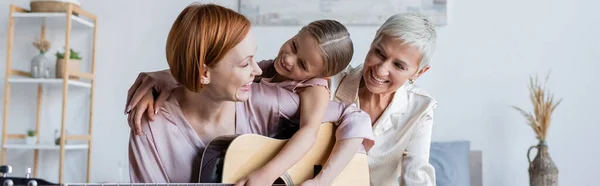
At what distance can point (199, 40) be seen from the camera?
132 cm

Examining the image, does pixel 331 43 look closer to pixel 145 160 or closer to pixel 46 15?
pixel 145 160

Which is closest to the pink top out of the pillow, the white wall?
the pillow

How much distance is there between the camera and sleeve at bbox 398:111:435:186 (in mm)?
1968

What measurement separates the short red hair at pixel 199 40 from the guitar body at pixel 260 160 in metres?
0.14

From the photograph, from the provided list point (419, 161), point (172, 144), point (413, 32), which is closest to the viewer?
point (172, 144)

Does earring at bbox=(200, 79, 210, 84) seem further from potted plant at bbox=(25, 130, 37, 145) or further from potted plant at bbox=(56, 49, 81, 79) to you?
potted plant at bbox=(25, 130, 37, 145)

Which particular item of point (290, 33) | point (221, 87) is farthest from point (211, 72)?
point (290, 33)

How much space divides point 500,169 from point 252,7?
180cm

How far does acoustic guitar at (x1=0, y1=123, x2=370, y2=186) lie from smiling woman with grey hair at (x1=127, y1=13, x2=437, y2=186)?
1.12 ft

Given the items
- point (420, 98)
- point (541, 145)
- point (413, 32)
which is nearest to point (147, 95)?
point (413, 32)

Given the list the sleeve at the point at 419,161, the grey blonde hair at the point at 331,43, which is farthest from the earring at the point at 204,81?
the sleeve at the point at 419,161

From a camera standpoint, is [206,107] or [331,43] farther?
[331,43]

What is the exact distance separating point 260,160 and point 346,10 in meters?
2.88

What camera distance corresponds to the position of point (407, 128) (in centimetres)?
205
